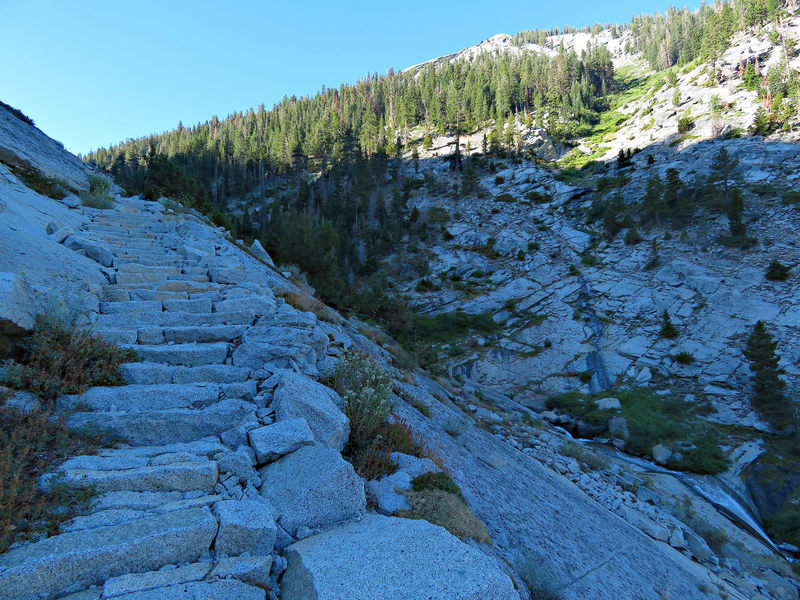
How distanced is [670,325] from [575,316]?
5296 millimetres

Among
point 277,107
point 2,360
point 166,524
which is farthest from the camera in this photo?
point 277,107

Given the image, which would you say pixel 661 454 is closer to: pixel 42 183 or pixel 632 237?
pixel 632 237

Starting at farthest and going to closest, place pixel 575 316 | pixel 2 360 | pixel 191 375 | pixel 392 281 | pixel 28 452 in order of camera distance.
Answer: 1. pixel 392 281
2. pixel 575 316
3. pixel 191 375
4. pixel 2 360
5. pixel 28 452

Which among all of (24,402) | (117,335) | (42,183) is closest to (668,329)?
(117,335)

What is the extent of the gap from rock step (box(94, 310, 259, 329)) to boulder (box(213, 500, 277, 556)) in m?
4.12

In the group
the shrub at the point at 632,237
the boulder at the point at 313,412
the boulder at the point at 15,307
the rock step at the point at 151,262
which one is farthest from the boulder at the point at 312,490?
the shrub at the point at 632,237

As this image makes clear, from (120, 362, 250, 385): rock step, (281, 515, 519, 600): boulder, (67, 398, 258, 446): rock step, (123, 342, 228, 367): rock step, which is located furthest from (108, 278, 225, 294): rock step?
(281, 515, 519, 600): boulder

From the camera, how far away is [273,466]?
3541mm

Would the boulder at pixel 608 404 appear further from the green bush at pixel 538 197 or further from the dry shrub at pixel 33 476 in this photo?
the green bush at pixel 538 197

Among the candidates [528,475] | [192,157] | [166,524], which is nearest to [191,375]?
[166,524]

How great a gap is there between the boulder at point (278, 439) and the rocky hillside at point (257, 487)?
2cm

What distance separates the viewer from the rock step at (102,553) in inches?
81.2

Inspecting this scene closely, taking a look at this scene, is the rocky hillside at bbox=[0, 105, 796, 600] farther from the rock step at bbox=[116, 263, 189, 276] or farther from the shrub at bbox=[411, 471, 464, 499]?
the shrub at bbox=[411, 471, 464, 499]

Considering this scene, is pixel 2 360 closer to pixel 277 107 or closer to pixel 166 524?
pixel 166 524
